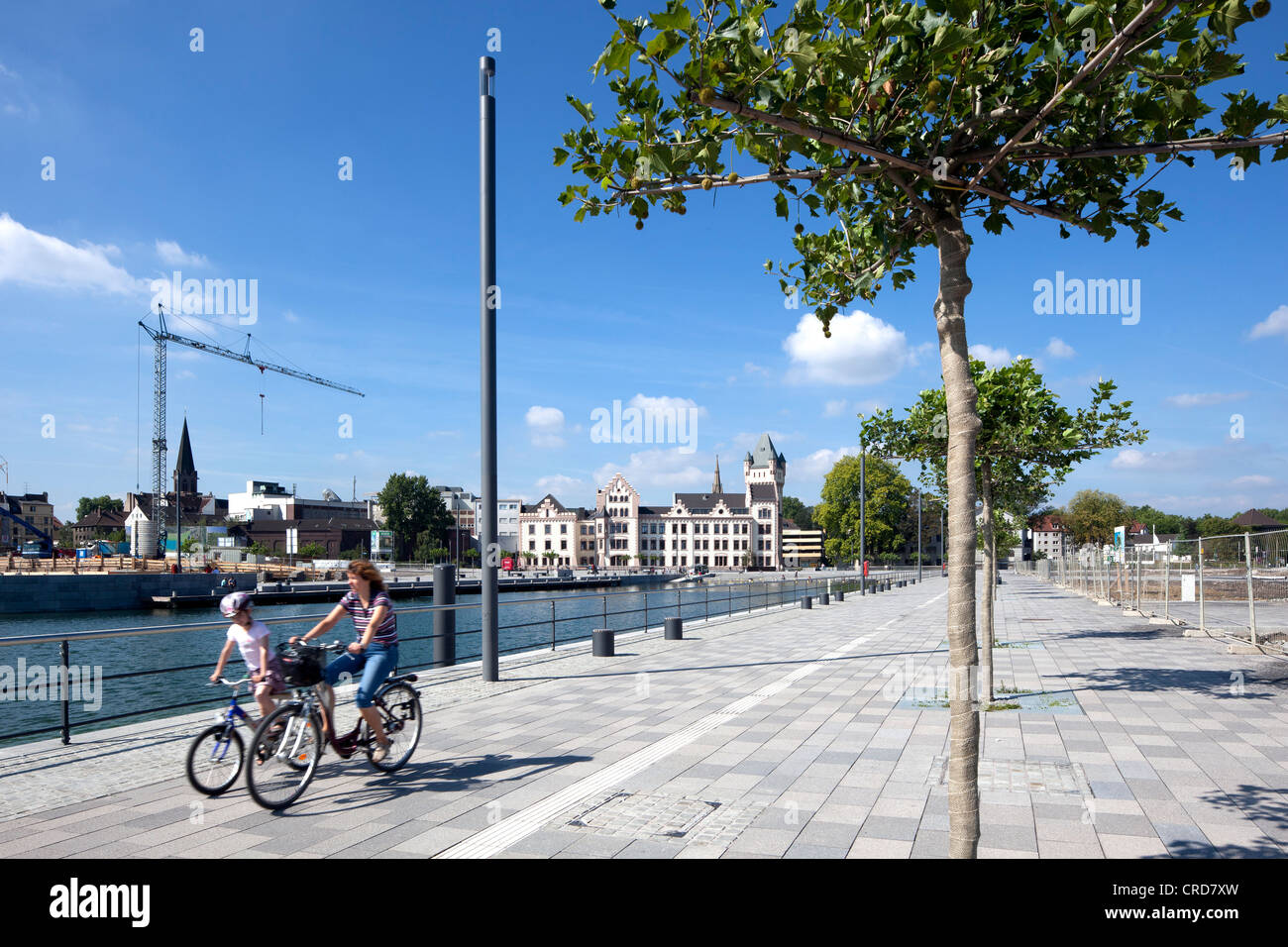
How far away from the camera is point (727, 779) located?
6.39 meters

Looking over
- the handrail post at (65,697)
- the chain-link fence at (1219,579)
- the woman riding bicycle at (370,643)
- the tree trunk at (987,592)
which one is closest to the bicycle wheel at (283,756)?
the woman riding bicycle at (370,643)

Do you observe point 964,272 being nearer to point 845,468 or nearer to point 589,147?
point 589,147

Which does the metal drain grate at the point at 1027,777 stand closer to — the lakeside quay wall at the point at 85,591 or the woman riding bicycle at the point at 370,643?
the woman riding bicycle at the point at 370,643

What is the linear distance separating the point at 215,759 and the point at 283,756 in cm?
53

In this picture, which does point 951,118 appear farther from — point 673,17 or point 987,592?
point 987,592

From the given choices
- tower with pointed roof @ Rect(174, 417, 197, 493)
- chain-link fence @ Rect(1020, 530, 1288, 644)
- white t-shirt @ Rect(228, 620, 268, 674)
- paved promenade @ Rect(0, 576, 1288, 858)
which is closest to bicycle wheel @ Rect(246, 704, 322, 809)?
paved promenade @ Rect(0, 576, 1288, 858)

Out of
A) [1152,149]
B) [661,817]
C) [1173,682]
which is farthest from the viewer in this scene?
[1173,682]

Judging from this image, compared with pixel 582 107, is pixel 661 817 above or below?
below

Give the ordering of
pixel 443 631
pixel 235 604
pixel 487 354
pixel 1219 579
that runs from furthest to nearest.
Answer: pixel 1219 579 → pixel 443 631 → pixel 487 354 → pixel 235 604

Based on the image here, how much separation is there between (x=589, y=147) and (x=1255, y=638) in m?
15.1

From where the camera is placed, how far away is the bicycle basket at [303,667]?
584cm

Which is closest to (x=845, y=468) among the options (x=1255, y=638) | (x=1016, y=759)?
(x=1255, y=638)

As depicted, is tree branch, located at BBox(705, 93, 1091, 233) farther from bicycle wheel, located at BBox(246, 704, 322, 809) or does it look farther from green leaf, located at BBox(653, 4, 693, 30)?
bicycle wheel, located at BBox(246, 704, 322, 809)

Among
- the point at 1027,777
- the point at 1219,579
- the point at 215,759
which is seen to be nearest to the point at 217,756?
the point at 215,759
